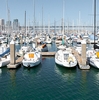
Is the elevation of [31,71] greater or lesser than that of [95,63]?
lesser

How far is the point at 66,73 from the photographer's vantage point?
91.9ft

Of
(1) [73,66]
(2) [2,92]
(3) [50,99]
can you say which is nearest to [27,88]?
(2) [2,92]

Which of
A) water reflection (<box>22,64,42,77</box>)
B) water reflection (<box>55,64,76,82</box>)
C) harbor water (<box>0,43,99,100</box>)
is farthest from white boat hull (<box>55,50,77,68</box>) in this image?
water reflection (<box>22,64,42,77</box>)

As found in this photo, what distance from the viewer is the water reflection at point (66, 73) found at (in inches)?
998

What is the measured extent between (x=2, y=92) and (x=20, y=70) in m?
9.53

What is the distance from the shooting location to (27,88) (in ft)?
69.9

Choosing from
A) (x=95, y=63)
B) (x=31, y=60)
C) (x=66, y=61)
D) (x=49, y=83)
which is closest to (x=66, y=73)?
(x=66, y=61)

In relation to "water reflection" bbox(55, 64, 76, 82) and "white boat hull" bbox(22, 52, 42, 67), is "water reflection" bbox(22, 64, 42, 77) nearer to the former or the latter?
"white boat hull" bbox(22, 52, 42, 67)

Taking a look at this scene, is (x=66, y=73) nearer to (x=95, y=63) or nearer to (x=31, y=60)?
(x=95, y=63)

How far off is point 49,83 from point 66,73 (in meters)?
5.75

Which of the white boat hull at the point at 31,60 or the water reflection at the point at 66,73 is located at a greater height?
the white boat hull at the point at 31,60

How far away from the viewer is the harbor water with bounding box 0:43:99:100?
19.1 m

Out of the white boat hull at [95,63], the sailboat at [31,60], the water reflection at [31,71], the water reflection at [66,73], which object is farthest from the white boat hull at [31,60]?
the white boat hull at [95,63]

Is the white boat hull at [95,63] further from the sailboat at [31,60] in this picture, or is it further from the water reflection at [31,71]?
the sailboat at [31,60]
